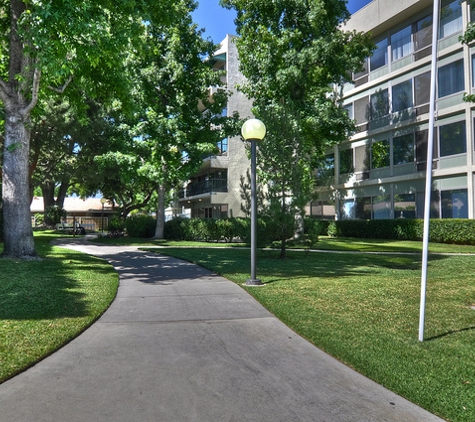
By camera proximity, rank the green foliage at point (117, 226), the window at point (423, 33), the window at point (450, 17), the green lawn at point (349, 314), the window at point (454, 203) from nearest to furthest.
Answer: the green lawn at point (349, 314), the window at point (454, 203), the window at point (450, 17), the window at point (423, 33), the green foliage at point (117, 226)

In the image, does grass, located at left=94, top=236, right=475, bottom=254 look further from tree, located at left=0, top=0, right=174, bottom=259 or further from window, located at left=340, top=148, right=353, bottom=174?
Result: window, located at left=340, top=148, right=353, bottom=174

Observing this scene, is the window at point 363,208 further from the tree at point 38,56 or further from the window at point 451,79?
the tree at point 38,56

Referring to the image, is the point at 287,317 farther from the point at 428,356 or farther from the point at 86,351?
the point at 86,351

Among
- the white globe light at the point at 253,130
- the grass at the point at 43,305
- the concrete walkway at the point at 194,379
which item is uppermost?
the white globe light at the point at 253,130

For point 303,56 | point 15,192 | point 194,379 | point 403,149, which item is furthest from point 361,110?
point 194,379

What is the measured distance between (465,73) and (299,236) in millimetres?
14462

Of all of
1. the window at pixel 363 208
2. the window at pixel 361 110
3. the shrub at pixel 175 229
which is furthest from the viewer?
the window at pixel 361 110

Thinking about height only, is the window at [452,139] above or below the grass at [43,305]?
above

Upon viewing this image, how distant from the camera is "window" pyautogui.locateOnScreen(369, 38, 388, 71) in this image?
2525 centimetres

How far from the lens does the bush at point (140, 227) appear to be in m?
26.8

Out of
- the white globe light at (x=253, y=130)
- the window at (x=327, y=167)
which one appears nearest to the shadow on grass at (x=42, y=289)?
the white globe light at (x=253, y=130)

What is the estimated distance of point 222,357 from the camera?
411 centimetres

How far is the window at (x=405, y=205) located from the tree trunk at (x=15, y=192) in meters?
20.3

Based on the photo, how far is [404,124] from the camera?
Result: 2305 cm
